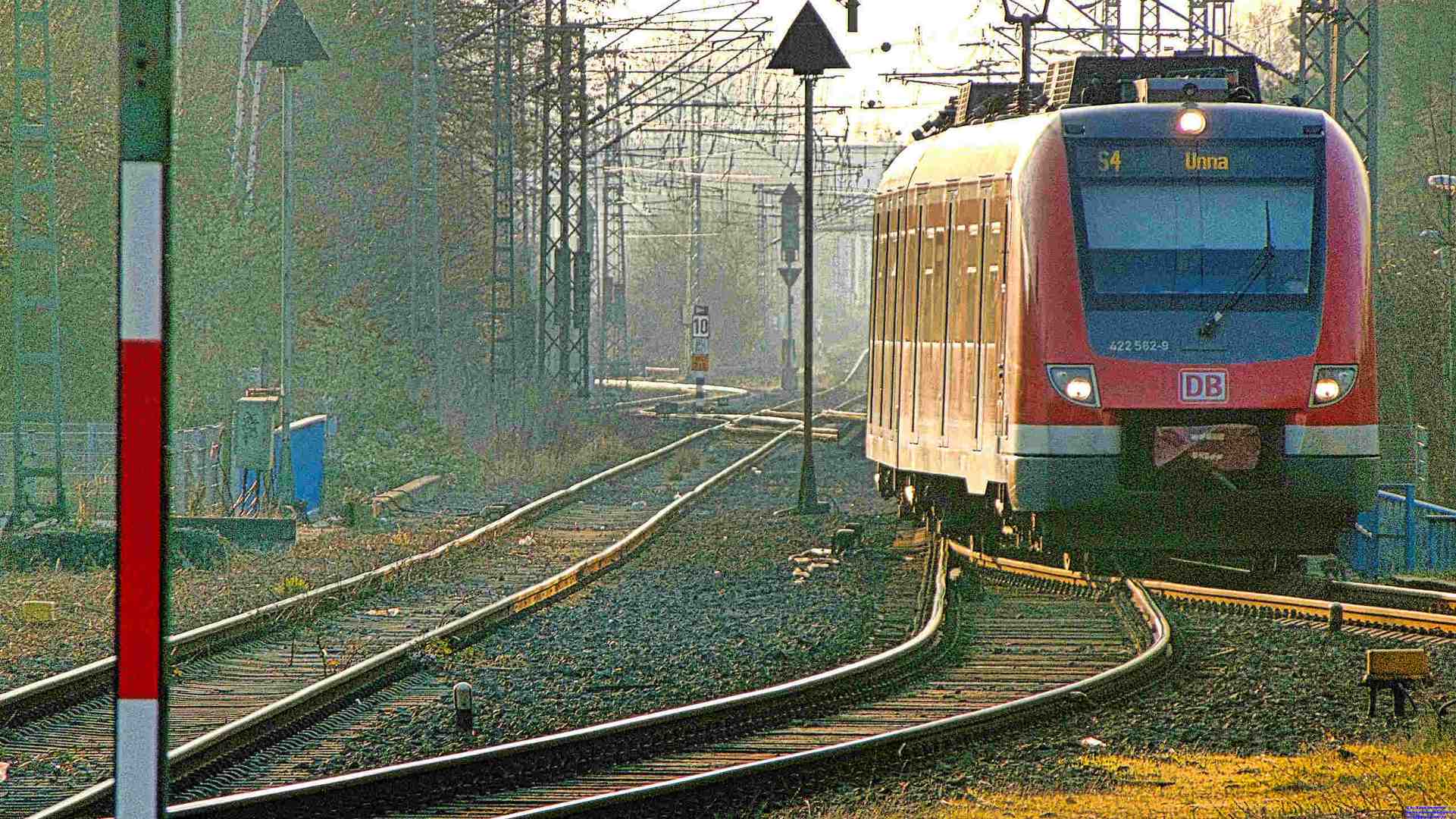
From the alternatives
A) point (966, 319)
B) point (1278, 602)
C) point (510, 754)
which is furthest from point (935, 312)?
point (510, 754)

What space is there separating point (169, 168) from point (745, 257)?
79.4 metres

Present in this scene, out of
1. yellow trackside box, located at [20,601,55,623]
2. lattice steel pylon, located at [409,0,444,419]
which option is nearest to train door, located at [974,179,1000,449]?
yellow trackside box, located at [20,601,55,623]

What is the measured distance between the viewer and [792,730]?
9.12 meters

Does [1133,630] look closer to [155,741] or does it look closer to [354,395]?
[155,741]

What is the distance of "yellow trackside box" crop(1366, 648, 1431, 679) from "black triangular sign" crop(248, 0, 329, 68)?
37.9ft

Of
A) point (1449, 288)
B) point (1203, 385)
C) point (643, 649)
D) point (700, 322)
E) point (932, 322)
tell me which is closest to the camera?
point (643, 649)

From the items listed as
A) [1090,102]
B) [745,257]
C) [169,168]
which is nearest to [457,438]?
[1090,102]

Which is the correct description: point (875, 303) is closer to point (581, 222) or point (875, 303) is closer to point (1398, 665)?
point (1398, 665)

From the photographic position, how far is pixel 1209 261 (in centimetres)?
1216

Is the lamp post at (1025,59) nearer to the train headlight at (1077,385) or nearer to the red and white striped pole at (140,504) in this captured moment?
the train headlight at (1077,385)

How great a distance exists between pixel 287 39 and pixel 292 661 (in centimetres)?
841

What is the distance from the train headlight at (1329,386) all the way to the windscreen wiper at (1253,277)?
2.27 feet

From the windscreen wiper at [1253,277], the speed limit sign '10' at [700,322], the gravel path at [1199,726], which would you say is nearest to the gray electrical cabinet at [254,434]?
the windscreen wiper at [1253,277]

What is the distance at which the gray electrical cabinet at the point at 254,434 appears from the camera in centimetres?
1858
